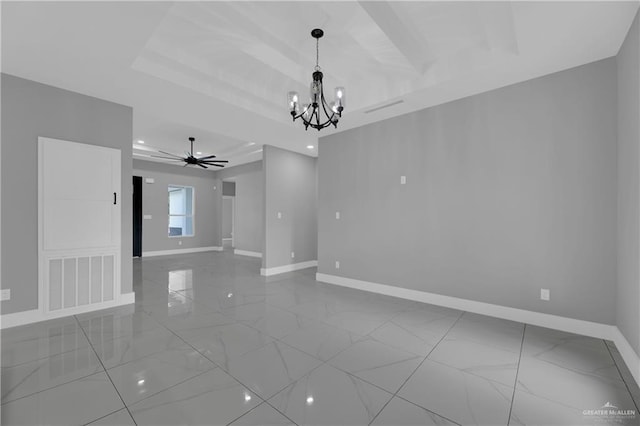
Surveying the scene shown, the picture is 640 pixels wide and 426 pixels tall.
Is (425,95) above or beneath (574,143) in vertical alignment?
above

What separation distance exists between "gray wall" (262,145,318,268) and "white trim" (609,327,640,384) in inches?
202

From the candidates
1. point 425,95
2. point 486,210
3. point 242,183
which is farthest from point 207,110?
point 242,183

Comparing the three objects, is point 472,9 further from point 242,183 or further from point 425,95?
point 242,183

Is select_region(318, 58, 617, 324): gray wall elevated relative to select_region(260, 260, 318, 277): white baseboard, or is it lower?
elevated

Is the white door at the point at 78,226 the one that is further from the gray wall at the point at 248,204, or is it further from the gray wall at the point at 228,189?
the gray wall at the point at 228,189

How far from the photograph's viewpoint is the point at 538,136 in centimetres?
309

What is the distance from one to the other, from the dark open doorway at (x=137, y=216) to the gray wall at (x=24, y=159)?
5317mm

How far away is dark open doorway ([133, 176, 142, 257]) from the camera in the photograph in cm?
807

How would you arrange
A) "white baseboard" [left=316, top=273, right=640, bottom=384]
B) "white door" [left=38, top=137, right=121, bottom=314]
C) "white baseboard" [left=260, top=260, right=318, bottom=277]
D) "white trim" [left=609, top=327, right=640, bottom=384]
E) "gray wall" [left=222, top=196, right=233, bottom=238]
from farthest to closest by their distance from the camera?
"gray wall" [left=222, top=196, right=233, bottom=238], "white baseboard" [left=260, top=260, right=318, bottom=277], "white door" [left=38, top=137, right=121, bottom=314], "white baseboard" [left=316, top=273, right=640, bottom=384], "white trim" [left=609, top=327, right=640, bottom=384]

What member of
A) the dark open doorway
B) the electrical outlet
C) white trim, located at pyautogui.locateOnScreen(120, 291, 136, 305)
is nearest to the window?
the dark open doorway

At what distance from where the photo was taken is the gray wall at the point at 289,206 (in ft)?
19.5

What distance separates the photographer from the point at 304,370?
2.16 metres

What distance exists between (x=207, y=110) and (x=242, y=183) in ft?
17.4

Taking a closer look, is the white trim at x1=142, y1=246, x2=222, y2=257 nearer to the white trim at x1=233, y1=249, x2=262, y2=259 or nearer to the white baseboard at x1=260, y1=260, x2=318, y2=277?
the white trim at x1=233, y1=249, x2=262, y2=259
